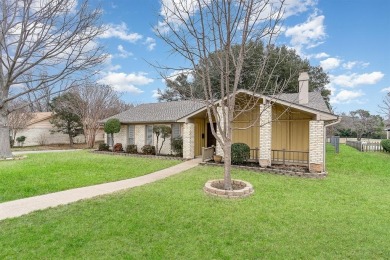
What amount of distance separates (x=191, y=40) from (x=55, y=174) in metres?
7.71

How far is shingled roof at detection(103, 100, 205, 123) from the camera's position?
675 inches

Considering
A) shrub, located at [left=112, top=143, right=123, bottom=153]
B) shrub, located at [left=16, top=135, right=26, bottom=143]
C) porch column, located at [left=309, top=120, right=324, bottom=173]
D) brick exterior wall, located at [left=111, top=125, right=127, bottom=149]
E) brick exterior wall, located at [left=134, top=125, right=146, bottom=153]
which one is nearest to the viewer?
porch column, located at [left=309, top=120, right=324, bottom=173]

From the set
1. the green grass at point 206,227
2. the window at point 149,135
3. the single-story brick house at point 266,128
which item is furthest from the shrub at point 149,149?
the green grass at point 206,227

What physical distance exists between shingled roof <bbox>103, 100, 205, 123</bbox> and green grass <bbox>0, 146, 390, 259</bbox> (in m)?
9.91

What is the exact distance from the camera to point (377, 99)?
96.0 ft

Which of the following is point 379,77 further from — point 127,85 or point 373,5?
point 127,85

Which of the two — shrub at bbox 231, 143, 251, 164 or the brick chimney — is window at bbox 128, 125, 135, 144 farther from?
the brick chimney

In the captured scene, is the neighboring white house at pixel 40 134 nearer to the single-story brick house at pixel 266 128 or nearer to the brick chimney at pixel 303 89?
the single-story brick house at pixel 266 128

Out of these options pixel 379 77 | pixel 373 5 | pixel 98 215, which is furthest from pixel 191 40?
pixel 379 77

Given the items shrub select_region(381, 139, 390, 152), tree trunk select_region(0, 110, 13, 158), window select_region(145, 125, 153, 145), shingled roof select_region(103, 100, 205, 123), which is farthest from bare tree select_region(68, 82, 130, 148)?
shrub select_region(381, 139, 390, 152)

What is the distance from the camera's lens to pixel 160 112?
62.7 feet

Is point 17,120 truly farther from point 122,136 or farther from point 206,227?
point 206,227

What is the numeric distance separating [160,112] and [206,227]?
15047mm

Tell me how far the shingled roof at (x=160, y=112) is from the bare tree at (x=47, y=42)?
203 inches
